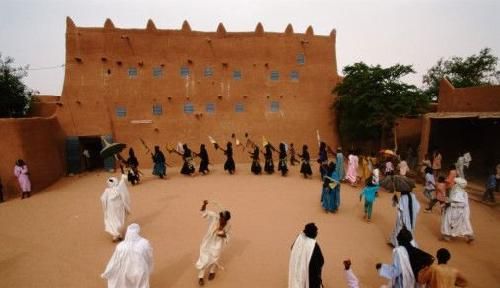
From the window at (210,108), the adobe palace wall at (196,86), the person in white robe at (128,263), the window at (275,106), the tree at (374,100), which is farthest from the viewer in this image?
the window at (275,106)

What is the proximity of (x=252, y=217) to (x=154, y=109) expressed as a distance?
10.4 meters

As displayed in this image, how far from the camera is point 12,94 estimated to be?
17688 mm

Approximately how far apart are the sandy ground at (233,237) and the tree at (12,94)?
9027 mm

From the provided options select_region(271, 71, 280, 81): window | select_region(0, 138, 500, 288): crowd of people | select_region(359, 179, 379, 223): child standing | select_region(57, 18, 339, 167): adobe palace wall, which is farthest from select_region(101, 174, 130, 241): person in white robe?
select_region(271, 71, 280, 81): window

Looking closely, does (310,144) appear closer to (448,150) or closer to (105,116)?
(448,150)

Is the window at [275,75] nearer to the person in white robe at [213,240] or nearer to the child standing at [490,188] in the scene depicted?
the child standing at [490,188]

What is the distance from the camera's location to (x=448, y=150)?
16.3 meters

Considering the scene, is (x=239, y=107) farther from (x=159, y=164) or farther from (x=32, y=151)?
(x=32, y=151)

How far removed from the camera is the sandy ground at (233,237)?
5.88m

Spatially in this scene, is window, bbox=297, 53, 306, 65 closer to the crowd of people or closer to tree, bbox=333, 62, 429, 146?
tree, bbox=333, 62, 429, 146

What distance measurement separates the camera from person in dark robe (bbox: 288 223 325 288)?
4441 mm

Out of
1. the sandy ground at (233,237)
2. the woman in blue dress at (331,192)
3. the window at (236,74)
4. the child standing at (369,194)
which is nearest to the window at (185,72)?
the window at (236,74)

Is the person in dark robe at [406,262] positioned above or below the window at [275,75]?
below

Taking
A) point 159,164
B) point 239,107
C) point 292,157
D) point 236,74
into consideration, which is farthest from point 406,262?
point 236,74
